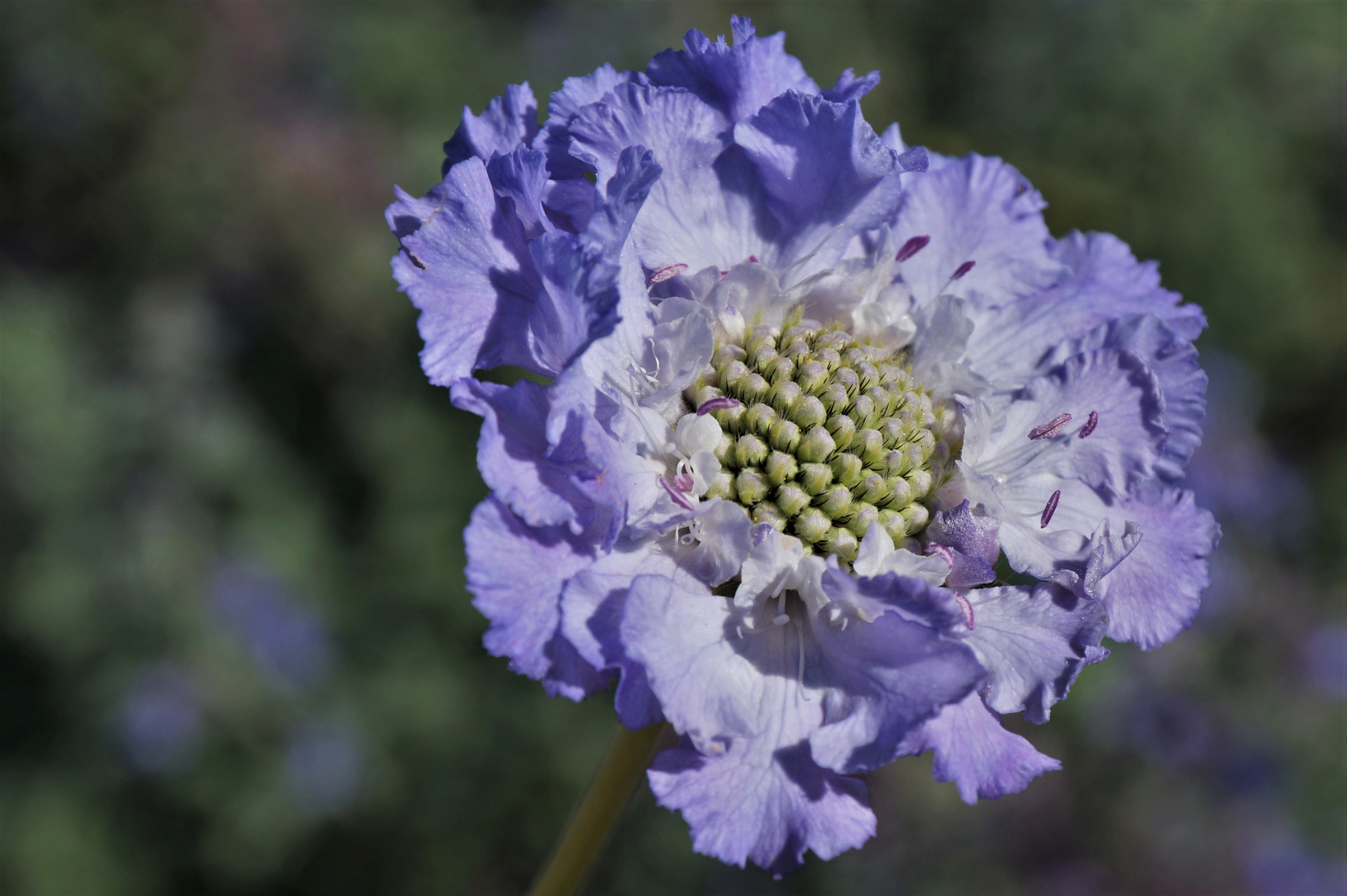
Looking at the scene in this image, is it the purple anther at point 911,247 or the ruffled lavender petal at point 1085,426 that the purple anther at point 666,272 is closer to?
the purple anther at point 911,247

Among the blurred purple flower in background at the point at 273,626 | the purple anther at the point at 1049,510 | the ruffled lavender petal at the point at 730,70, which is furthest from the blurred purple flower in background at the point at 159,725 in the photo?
the purple anther at the point at 1049,510

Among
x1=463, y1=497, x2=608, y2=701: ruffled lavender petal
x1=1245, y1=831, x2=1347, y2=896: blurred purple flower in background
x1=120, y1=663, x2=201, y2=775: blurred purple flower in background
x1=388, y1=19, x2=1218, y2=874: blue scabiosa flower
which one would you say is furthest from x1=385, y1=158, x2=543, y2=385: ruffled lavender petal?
x1=1245, y1=831, x2=1347, y2=896: blurred purple flower in background

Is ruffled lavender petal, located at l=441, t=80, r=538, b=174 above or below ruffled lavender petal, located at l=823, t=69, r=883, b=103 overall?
above

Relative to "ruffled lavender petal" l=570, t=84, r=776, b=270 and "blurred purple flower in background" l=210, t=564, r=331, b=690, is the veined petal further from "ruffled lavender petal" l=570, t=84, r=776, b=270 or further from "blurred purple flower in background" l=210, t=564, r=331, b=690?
"blurred purple flower in background" l=210, t=564, r=331, b=690

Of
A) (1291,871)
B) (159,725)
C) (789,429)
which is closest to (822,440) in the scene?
(789,429)

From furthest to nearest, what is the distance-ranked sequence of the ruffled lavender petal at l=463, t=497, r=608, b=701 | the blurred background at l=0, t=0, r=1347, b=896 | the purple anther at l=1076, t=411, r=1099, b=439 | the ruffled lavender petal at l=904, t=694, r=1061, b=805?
1. the blurred background at l=0, t=0, r=1347, b=896
2. the purple anther at l=1076, t=411, r=1099, b=439
3. the ruffled lavender petal at l=904, t=694, r=1061, b=805
4. the ruffled lavender petal at l=463, t=497, r=608, b=701

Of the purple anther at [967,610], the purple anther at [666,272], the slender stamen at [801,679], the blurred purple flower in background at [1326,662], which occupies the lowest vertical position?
the blurred purple flower in background at [1326,662]
